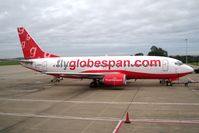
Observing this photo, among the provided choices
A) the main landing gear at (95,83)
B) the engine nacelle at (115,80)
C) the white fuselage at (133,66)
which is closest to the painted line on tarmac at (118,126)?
the engine nacelle at (115,80)

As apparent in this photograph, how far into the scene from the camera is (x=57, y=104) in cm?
1445

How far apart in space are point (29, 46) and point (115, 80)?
13119 millimetres

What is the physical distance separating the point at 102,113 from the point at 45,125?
3.38m

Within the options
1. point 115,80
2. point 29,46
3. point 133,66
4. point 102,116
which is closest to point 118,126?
point 102,116

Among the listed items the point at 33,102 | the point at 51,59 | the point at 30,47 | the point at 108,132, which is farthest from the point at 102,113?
the point at 30,47

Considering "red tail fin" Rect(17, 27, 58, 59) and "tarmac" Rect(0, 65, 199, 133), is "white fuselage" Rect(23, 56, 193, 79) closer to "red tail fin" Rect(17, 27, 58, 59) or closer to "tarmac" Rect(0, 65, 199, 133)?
"red tail fin" Rect(17, 27, 58, 59)

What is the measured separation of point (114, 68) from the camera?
74.0ft

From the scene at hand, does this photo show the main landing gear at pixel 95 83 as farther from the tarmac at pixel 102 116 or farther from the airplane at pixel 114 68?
the tarmac at pixel 102 116

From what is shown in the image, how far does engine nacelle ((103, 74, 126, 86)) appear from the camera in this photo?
20188mm

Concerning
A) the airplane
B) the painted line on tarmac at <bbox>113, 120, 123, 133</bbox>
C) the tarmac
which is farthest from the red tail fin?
the painted line on tarmac at <bbox>113, 120, 123, 133</bbox>

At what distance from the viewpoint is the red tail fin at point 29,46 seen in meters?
26.6

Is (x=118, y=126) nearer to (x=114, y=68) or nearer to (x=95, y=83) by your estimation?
(x=114, y=68)

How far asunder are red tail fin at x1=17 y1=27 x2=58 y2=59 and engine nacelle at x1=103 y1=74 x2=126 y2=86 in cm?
1037

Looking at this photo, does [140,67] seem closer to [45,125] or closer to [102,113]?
[102,113]
